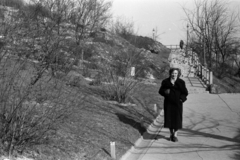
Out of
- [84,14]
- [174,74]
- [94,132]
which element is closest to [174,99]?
[174,74]

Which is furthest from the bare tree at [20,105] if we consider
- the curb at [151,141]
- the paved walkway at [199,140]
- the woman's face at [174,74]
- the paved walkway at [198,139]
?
the woman's face at [174,74]

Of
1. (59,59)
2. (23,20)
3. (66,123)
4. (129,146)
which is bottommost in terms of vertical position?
(129,146)

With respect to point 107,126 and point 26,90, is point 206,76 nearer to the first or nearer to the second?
point 107,126

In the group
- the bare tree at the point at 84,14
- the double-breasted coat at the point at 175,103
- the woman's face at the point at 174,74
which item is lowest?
the double-breasted coat at the point at 175,103

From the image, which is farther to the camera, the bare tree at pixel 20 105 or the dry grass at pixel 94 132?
the dry grass at pixel 94 132

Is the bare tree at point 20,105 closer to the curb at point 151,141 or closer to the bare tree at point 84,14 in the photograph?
the curb at point 151,141

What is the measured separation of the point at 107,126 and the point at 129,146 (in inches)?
44.3

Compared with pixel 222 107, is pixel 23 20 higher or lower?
higher

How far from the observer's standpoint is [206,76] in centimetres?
2267

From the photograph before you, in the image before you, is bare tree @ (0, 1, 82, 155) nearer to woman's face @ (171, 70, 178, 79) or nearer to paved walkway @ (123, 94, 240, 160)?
paved walkway @ (123, 94, 240, 160)

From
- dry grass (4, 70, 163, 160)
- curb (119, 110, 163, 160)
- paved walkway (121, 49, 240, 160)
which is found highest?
dry grass (4, 70, 163, 160)

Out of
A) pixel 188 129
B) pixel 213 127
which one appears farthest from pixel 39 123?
pixel 213 127

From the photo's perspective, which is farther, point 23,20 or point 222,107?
point 222,107

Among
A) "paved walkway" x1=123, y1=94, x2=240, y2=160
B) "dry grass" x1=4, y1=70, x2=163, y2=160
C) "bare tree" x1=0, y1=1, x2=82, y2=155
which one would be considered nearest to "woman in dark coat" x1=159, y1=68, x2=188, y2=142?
"paved walkway" x1=123, y1=94, x2=240, y2=160
